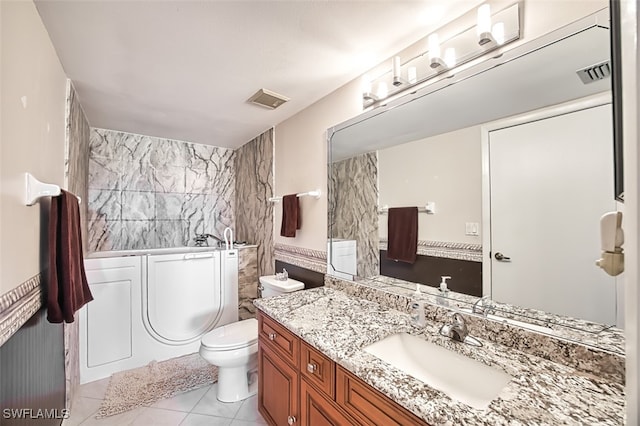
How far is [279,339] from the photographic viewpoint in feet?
4.87

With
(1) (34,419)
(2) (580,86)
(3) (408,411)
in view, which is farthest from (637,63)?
(1) (34,419)

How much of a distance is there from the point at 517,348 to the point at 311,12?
1654 millimetres

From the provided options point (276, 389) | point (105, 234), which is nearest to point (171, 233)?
point (105, 234)

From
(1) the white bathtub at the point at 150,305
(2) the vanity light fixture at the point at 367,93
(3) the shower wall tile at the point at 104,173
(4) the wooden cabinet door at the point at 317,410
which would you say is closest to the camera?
(4) the wooden cabinet door at the point at 317,410

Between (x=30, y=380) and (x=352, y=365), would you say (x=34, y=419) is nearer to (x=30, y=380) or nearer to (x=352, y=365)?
(x=30, y=380)

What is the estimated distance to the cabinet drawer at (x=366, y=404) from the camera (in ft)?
2.77

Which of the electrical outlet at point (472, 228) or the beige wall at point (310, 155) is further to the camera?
the beige wall at point (310, 155)

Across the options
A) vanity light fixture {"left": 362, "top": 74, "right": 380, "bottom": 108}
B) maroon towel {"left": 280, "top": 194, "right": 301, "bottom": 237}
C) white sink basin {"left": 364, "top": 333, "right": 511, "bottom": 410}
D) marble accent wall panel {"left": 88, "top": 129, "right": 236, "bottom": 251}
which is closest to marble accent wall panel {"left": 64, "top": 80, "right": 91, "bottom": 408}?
marble accent wall panel {"left": 88, "top": 129, "right": 236, "bottom": 251}

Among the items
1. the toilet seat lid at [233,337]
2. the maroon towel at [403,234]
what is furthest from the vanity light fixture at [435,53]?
the toilet seat lid at [233,337]

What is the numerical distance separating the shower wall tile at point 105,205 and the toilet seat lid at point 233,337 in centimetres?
188

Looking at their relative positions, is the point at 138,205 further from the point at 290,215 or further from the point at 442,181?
the point at 442,181

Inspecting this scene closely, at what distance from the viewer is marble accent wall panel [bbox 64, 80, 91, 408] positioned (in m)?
1.83

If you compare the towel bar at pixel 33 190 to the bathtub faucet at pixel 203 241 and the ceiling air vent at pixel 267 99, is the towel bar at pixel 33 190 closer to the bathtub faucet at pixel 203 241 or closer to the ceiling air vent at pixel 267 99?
the ceiling air vent at pixel 267 99

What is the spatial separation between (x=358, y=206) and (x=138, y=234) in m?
2.64
